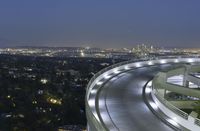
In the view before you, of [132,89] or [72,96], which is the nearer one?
[132,89]

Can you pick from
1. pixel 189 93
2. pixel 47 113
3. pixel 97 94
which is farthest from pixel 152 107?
pixel 47 113

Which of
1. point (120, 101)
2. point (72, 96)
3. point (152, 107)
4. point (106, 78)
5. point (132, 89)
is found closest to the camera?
point (152, 107)

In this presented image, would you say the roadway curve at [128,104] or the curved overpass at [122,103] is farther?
the roadway curve at [128,104]

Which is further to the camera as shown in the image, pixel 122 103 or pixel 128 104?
pixel 122 103

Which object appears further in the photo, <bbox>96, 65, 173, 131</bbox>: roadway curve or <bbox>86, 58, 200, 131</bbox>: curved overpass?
<bbox>96, 65, 173, 131</bbox>: roadway curve

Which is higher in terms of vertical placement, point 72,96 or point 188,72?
point 188,72

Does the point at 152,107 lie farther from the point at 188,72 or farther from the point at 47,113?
the point at 47,113

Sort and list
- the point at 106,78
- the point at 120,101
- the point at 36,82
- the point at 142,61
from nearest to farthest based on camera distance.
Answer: the point at 120,101 → the point at 106,78 → the point at 142,61 → the point at 36,82
